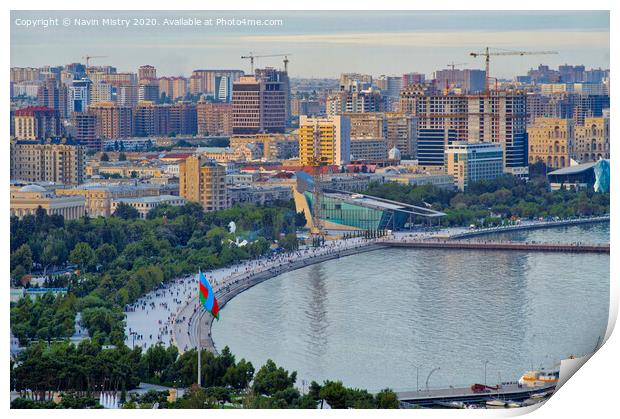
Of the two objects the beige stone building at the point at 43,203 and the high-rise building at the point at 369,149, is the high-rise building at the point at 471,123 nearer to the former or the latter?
the high-rise building at the point at 369,149

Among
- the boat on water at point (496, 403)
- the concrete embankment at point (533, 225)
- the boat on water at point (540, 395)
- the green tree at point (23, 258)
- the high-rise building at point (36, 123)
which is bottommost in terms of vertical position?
the concrete embankment at point (533, 225)

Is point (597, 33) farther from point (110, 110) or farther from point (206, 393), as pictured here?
point (110, 110)

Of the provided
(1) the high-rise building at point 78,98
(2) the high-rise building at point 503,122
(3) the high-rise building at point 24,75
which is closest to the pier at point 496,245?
(3) the high-rise building at point 24,75

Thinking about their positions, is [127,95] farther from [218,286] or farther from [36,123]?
[218,286]

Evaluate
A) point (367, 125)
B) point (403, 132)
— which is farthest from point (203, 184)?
point (403, 132)

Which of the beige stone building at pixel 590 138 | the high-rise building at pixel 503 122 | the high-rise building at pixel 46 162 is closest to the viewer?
the high-rise building at pixel 46 162

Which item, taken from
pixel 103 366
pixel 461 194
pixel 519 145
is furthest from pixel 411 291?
pixel 519 145

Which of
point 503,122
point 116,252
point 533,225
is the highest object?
point 503,122
